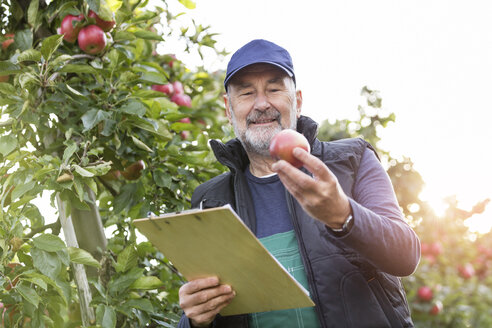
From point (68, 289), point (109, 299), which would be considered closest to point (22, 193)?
point (68, 289)

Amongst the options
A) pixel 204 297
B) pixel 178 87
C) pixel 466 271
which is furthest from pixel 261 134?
pixel 466 271

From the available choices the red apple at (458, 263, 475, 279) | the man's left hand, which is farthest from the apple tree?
the red apple at (458, 263, 475, 279)

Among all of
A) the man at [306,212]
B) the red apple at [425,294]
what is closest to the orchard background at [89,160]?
the man at [306,212]

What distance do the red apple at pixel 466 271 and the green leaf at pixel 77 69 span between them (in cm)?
336

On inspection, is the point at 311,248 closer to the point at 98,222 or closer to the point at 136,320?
the point at 136,320

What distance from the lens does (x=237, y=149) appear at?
1.67m

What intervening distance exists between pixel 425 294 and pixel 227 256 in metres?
3.00

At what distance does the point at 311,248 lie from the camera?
132 centimetres

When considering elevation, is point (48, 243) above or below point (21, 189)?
below

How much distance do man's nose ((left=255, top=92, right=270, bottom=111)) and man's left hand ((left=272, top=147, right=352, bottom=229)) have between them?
1.75 ft

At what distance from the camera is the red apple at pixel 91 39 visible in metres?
1.78

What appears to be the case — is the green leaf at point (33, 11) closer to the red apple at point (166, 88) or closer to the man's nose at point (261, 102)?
the red apple at point (166, 88)

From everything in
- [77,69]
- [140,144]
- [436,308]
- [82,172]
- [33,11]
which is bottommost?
[436,308]

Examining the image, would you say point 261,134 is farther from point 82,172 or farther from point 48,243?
point 48,243
